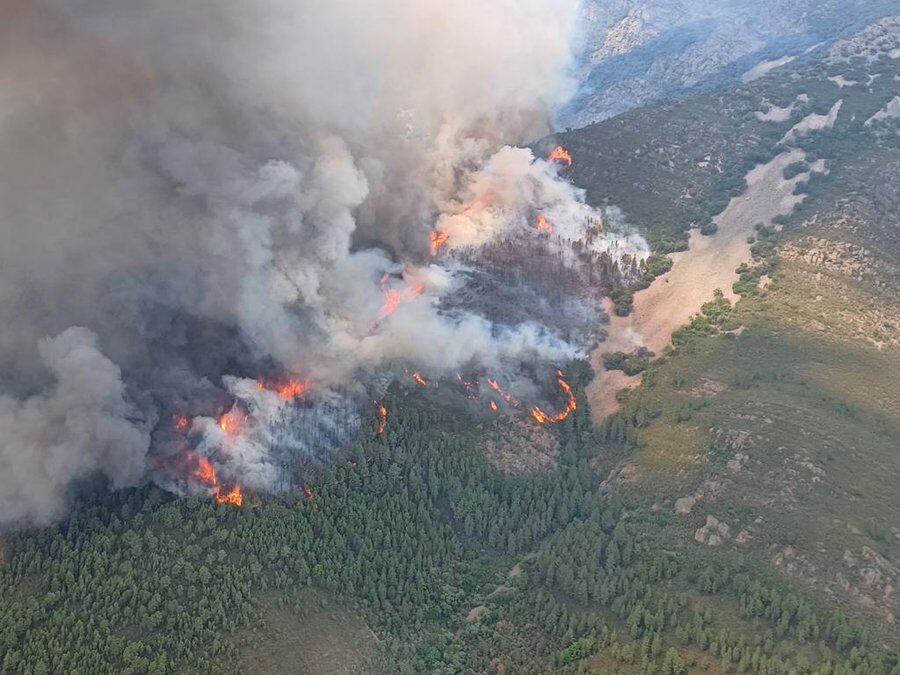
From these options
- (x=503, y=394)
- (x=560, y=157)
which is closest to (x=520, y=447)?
(x=503, y=394)

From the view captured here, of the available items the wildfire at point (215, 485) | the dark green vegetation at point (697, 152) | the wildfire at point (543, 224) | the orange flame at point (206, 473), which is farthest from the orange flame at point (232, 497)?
the dark green vegetation at point (697, 152)

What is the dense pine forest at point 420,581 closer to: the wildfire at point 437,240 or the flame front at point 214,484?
the flame front at point 214,484

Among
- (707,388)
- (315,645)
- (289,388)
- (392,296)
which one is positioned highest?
(707,388)

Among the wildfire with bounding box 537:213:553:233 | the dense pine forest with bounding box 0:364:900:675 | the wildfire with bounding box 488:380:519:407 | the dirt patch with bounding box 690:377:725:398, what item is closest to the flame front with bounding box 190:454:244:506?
the dense pine forest with bounding box 0:364:900:675

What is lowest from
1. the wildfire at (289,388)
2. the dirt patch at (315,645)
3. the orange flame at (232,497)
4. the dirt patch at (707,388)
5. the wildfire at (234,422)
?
the dirt patch at (315,645)

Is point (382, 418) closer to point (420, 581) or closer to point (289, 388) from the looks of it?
point (289, 388)

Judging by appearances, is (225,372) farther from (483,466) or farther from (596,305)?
(596,305)
